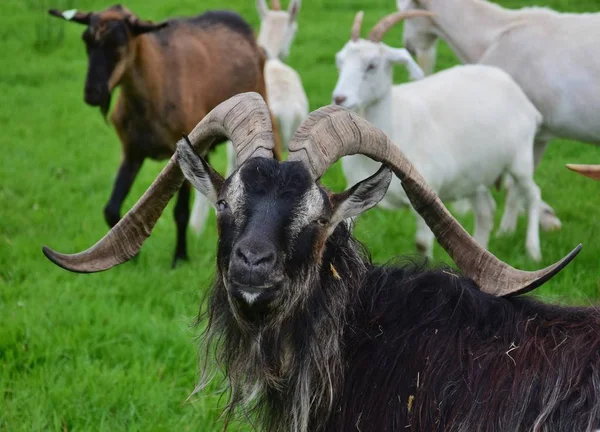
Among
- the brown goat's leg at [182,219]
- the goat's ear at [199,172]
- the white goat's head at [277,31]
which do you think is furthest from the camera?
the white goat's head at [277,31]

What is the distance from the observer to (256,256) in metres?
3.33

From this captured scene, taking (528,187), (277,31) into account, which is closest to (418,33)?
(528,187)

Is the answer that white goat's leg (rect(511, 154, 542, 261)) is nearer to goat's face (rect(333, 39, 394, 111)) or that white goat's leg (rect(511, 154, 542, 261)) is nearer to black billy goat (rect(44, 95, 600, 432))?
goat's face (rect(333, 39, 394, 111))

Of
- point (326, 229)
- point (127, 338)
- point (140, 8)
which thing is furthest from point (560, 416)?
point (140, 8)

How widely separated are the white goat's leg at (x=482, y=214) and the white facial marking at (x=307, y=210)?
4.64 m

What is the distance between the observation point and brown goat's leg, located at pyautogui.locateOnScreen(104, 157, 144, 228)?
25.0 ft

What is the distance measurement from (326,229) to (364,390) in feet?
2.11

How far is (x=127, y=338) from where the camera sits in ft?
19.4

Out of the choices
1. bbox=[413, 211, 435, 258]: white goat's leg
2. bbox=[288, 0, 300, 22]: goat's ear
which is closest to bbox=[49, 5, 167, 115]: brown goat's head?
bbox=[413, 211, 435, 258]: white goat's leg

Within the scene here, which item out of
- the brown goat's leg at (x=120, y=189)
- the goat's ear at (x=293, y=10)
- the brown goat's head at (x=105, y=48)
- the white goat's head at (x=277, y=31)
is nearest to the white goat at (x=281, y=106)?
the white goat's head at (x=277, y=31)

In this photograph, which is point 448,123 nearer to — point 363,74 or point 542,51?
point 363,74

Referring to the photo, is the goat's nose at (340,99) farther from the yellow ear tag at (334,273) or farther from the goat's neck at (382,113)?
the yellow ear tag at (334,273)

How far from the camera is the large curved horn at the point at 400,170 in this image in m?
3.77

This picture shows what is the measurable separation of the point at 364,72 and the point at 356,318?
3.96 meters
